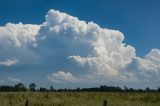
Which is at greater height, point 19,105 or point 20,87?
point 20,87

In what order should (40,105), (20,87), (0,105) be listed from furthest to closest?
(20,87), (40,105), (0,105)

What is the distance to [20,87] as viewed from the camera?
139m

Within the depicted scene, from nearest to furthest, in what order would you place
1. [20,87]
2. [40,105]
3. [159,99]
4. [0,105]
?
1. [0,105]
2. [40,105]
3. [159,99]
4. [20,87]

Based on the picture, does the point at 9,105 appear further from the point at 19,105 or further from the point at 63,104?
the point at 63,104

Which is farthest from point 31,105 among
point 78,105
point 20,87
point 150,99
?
point 20,87

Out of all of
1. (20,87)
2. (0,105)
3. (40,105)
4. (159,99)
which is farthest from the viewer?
(20,87)

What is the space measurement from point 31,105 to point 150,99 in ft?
67.5

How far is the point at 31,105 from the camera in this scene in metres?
29.0

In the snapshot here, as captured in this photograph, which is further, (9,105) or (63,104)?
(63,104)

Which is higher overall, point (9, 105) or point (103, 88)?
point (103, 88)

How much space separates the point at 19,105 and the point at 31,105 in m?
1.28

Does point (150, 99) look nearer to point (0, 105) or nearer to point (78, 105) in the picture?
point (78, 105)

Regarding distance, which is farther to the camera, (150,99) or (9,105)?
(150,99)

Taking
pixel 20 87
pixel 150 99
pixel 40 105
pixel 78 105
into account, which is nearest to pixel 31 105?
pixel 40 105
